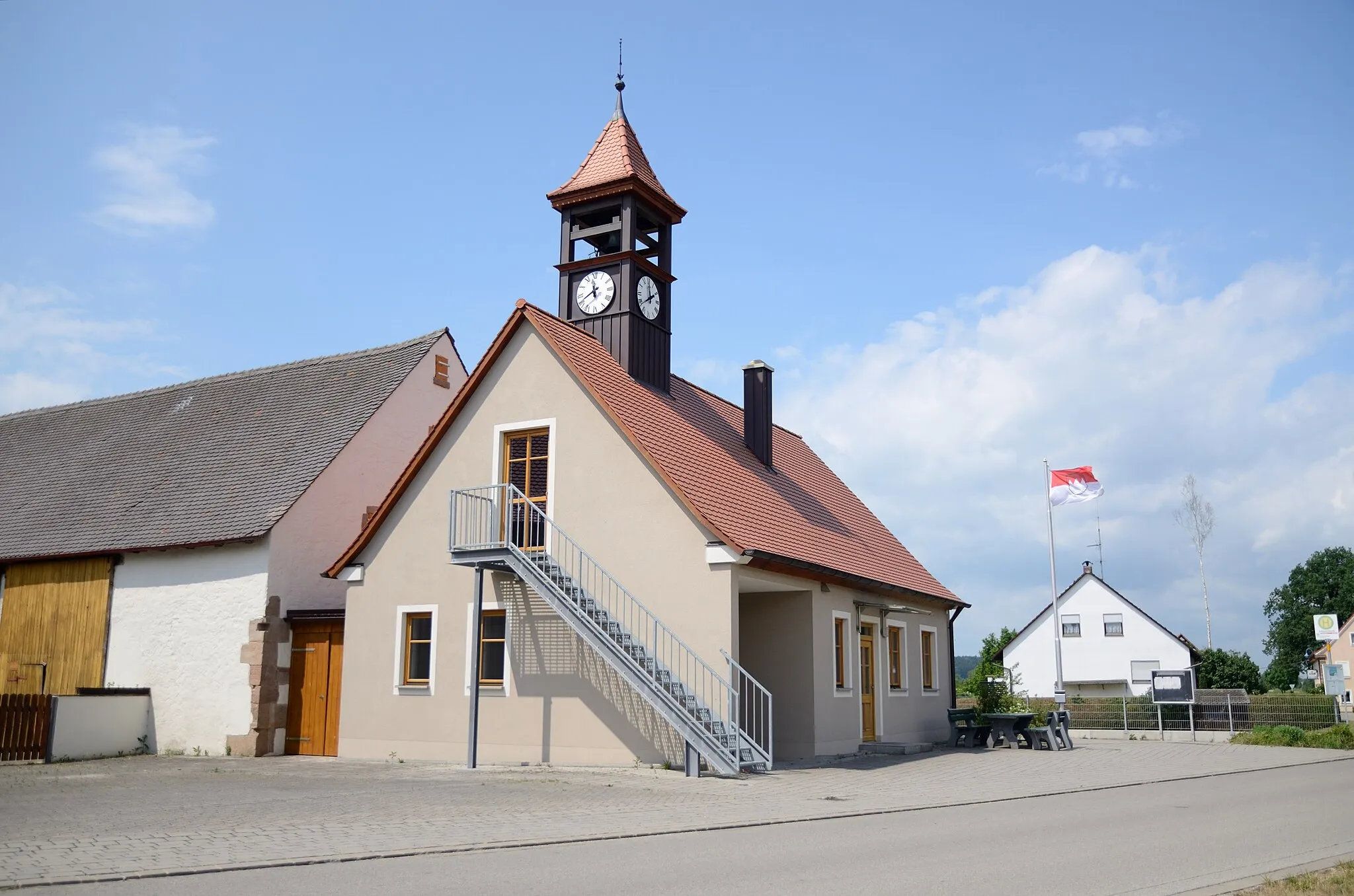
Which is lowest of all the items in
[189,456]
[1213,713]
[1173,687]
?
[1213,713]

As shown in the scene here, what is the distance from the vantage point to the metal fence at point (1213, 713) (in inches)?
1143

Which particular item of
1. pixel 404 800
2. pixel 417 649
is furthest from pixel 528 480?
pixel 404 800

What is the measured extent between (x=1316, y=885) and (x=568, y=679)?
12483 millimetres

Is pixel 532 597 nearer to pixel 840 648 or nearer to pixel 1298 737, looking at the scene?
pixel 840 648

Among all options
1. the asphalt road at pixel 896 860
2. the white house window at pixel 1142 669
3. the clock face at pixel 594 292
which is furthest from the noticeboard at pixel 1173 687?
the white house window at pixel 1142 669

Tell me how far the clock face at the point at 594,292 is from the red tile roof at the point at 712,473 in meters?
0.69

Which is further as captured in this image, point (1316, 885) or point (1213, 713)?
point (1213, 713)

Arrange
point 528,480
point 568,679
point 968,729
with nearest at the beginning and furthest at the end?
point 568,679 → point 528,480 → point 968,729

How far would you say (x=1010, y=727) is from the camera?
23797mm

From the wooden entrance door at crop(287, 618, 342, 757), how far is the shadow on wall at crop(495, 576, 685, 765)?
163 inches

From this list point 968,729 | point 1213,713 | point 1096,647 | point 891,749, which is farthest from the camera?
point 1096,647

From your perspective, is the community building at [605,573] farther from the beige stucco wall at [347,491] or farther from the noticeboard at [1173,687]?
the noticeboard at [1173,687]

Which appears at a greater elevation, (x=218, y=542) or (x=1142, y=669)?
(x=218, y=542)

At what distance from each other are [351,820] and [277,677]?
36.5 ft
